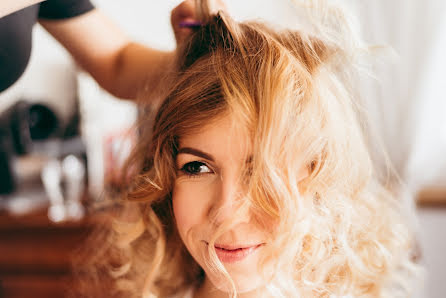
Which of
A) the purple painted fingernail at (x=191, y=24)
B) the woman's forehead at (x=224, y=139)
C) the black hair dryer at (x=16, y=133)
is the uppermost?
the purple painted fingernail at (x=191, y=24)

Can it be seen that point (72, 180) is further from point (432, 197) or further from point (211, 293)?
point (432, 197)

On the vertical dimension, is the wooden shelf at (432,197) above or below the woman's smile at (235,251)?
below

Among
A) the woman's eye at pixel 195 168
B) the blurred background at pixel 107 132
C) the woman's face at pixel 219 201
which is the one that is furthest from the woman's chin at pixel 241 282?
the blurred background at pixel 107 132

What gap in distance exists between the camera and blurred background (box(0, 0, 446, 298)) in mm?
1497

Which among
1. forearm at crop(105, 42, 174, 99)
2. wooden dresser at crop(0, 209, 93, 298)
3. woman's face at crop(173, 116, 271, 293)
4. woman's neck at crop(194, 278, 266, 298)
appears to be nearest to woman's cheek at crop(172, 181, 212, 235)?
woman's face at crop(173, 116, 271, 293)

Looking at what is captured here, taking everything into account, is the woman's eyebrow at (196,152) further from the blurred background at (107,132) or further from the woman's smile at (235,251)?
the blurred background at (107,132)

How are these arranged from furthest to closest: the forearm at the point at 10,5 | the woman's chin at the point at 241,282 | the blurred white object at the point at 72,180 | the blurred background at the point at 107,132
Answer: the blurred white object at the point at 72,180
the blurred background at the point at 107,132
the woman's chin at the point at 241,282
the forearm at the point at 10,5

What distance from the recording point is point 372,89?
1.50 metres

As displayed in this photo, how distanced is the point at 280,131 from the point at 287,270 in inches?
9.4

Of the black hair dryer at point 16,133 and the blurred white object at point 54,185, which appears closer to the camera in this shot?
the blurred white object at point 54,185

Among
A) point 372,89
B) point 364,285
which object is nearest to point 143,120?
point 364,285

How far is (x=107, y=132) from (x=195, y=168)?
138 centimetres

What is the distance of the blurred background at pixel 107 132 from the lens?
4.91 feet

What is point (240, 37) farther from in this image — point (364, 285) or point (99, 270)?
point (99, 270)
